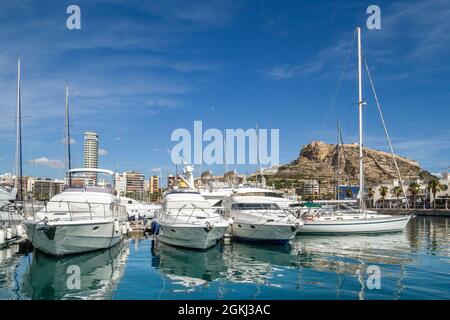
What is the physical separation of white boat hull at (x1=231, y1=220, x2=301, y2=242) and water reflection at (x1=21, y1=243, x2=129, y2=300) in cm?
892

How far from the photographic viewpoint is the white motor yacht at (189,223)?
76.1 ft

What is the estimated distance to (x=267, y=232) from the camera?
26938 mm

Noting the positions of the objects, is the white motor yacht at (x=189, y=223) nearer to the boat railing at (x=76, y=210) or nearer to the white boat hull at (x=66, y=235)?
the boat railing at (x=76, y=210)

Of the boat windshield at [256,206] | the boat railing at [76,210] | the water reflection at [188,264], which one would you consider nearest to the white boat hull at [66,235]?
the boat railing at [76,210]

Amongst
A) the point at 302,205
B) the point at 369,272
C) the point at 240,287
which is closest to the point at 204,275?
the point at 240,287

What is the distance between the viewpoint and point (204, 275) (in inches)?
682

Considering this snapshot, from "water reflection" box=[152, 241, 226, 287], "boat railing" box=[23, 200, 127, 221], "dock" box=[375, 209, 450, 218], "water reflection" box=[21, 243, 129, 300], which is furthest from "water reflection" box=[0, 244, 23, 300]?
"dock" box=[375, 209, 450, 218]

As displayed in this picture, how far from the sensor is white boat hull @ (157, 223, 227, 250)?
23.0 meters

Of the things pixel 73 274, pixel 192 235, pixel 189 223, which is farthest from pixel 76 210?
pixel 192 235

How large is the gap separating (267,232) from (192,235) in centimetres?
614

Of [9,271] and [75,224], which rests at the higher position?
[75,224]

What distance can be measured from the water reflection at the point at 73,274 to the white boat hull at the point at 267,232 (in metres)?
8.92

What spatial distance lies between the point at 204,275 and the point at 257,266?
3319 mm

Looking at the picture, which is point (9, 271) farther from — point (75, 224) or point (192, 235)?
point (192, 235)
